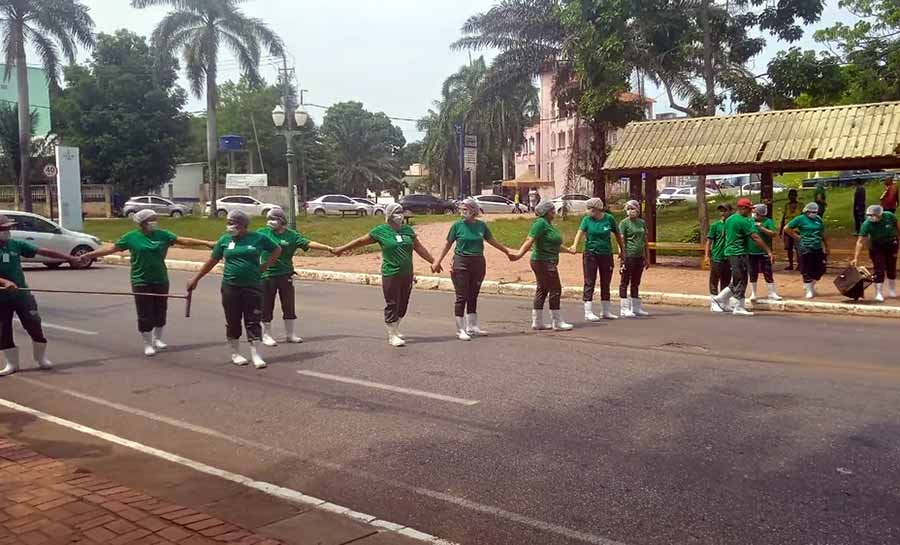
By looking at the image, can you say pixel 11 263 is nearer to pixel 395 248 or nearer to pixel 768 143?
pixel 395 248

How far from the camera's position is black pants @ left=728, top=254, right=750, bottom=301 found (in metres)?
12.2

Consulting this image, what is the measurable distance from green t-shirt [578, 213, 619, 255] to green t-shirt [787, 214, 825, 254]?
3734 mm

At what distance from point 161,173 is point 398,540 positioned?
158 ft

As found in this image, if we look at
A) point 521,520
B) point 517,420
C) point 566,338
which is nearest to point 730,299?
point 566,338

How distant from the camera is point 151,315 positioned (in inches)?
380

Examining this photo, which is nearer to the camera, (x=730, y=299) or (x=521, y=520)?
(x=521, y=520)

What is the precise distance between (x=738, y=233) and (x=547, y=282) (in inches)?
130

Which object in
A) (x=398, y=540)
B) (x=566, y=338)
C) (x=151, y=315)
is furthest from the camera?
(x=566, y=338)

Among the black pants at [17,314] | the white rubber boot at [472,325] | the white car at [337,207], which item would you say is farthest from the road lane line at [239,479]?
the white car at [337,207]

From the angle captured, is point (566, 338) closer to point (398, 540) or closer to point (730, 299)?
point (730, 299)

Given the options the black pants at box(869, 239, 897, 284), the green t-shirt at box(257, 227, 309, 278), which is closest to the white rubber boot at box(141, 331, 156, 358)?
the green t-shirt at box(257, 227, 309, 278)

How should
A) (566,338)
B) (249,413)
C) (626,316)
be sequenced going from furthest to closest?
(626,316), (566,338), (249,413)

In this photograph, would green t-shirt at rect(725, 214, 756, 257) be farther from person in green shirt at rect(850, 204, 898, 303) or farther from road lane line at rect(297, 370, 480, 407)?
road lane line at rect(297, 370, 480, 407)

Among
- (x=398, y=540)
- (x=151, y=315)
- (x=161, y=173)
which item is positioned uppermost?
(x=161, y=173)
